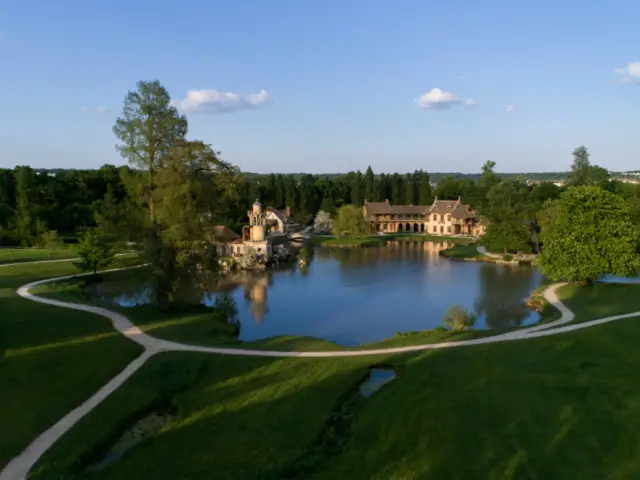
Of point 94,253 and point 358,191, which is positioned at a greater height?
point 358,191

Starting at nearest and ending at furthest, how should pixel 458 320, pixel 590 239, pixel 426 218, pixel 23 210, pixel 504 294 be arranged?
pixel 458 320, pixel 590 239, pixel 504 294, pixel 23 210, pixel 426 218

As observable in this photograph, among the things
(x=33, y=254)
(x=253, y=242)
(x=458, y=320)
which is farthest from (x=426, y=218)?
(x=458, y=320)

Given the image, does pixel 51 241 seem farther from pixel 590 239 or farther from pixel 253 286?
pixel 590 239

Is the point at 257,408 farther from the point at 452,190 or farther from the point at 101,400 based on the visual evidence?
the point at 452,190

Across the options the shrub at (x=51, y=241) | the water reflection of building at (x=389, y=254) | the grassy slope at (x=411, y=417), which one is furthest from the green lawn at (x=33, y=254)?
the grassy slope at (x=411, y=417)

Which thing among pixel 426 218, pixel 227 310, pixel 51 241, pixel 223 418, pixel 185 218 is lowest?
pixel 223 418

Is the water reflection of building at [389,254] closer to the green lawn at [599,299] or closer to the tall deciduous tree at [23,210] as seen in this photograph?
the green lawn at [599,299]

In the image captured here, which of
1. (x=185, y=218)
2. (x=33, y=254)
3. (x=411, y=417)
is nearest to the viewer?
(x=411, y=417)
